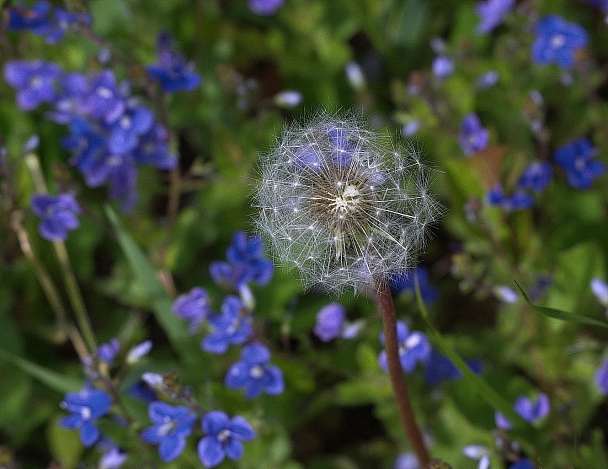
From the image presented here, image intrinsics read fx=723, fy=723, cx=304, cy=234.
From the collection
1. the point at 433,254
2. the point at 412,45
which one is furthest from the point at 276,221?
the point at 412,45

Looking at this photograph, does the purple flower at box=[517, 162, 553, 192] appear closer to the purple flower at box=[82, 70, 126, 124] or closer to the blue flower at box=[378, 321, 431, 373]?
the blue flower at box=[378, 321, 431, 373]

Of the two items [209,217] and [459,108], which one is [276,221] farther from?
[459,108]

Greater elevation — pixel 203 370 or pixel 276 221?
pixel 276 221

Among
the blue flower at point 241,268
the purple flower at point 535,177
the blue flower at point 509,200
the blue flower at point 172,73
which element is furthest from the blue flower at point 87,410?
the purple flower at point 535,177

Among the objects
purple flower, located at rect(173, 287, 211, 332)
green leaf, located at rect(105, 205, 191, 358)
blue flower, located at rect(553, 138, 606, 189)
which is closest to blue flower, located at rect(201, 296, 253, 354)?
purple flower, located at rect(173, 287, 211, 332)

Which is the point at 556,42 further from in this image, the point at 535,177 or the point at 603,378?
the point at 603,378

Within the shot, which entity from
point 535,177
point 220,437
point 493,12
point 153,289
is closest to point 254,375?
point 220,437

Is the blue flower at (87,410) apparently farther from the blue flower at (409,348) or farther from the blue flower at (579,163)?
the blue flower at (579,163)
